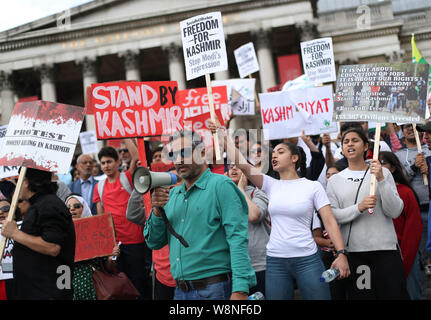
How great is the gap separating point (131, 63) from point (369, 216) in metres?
27.8

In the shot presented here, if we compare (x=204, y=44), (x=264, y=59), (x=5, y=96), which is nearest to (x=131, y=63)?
(x=264, y=59)

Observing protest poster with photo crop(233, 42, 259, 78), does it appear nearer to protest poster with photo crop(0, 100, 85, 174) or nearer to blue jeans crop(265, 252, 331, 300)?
protest poster with photo crop(0, 100, 85, 174)

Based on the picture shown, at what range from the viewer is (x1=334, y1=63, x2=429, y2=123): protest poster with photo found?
16.9 ft

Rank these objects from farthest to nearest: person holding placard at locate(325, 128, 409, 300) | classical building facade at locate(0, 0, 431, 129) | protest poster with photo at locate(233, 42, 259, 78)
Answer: classical building facade at locate(0, 0, 431, 129)
protest poster with photo at locate(233, 42, 259, 78)
person holding placard at locate(325, 128, 409, 300)

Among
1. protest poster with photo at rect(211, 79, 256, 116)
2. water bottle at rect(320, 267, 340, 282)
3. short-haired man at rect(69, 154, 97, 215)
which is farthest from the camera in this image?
protest poster with photo at rect(211, 79, 256, 116)

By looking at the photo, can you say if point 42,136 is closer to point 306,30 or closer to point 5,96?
point 306,30

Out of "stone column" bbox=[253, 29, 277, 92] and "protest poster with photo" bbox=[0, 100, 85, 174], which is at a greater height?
"stone column" bbox=[253, 29, 277, 92]

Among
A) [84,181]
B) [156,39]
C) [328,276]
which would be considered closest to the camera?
[328,276]

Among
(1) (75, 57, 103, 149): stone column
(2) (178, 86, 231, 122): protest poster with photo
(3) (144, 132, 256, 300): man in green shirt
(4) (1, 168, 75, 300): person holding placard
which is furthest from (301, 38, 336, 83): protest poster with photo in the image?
(1) (75, 57, 103, 149): stone column

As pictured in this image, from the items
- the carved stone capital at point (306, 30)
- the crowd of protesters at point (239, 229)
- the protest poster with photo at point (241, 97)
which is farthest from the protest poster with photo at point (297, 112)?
the carved stone capital at point (306, 30)

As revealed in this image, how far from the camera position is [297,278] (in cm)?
432

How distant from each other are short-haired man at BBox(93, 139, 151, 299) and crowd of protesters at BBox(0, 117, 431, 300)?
1cm

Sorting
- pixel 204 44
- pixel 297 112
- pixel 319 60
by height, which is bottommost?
pixel 297 112

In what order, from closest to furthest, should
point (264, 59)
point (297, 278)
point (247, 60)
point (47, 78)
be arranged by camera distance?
1. point (297, 278)
2. point (247, 60)
3. point (264, 59)
4. point (47, 78)
